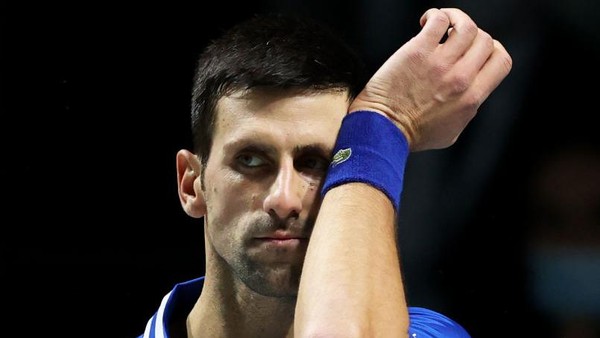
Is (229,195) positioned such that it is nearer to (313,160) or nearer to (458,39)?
(313,160)

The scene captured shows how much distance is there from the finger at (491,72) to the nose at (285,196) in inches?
16.4

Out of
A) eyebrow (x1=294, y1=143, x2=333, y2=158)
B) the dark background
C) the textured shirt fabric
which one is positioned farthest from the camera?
the dark background

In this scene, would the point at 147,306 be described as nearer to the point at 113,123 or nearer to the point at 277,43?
the point at 113,123

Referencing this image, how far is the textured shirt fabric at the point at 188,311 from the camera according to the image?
240 centimetres

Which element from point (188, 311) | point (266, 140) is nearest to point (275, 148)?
point (266, 140)

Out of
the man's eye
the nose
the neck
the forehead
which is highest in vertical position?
the forehead

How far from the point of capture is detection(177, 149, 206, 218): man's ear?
2361mm

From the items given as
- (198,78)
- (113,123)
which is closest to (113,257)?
(113,123)

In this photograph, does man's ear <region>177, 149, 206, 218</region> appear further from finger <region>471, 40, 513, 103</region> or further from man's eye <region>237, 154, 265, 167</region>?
finger <region>471, 40, 513, 103</region>

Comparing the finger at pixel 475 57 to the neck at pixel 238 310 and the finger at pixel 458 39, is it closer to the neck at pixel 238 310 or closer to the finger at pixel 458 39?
the finger at pixel 458 39

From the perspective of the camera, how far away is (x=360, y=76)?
235cm

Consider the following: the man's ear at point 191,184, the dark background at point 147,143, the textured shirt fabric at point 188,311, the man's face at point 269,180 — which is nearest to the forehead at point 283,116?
the man's face at point 269,180

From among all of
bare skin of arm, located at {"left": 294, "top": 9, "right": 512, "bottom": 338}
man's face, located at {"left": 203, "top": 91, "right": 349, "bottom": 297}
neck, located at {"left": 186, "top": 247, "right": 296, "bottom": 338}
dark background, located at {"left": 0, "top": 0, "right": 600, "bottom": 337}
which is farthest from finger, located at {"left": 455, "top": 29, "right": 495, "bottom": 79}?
dark background, located at {"left": 0, "top": 0, "right": 600, "bottom": 337}

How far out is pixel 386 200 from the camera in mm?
1994
